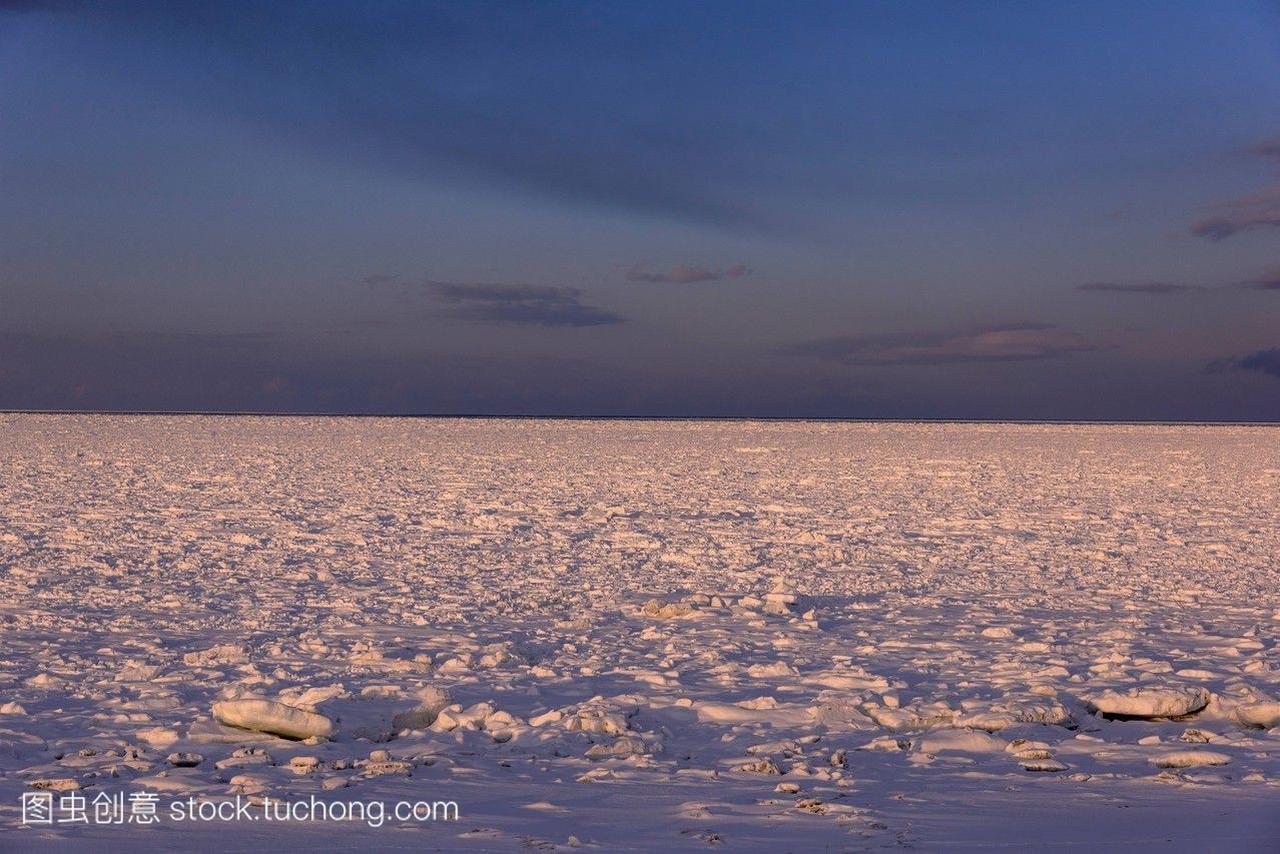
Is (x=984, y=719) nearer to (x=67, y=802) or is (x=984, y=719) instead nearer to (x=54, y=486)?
(x=67, y=802)

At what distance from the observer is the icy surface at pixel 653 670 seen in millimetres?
3451

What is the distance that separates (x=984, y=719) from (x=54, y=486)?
12.0 metres

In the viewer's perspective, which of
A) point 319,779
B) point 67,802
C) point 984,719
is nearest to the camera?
point 67,802

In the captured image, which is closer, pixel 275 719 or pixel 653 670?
pixel 275 719

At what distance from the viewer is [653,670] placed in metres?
5.27

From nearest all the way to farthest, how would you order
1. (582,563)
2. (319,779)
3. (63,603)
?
(319,779) < (63,603) < (582,563)

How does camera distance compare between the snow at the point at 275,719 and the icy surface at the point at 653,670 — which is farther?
the snow at the point at 275,719

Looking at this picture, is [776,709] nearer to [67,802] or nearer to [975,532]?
[67,802]

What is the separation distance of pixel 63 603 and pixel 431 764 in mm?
3656

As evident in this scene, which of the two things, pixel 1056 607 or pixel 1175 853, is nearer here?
pixel 1175 853

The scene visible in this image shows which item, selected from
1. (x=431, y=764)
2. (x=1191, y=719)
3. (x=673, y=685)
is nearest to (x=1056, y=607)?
(x=1191, y=719)

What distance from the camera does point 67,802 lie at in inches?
135

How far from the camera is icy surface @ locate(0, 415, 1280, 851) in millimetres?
3451

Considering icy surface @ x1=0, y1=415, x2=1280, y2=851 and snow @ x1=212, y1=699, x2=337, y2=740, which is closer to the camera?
icy surface @ x1=0, y1=415, x2=1280, y2=851
